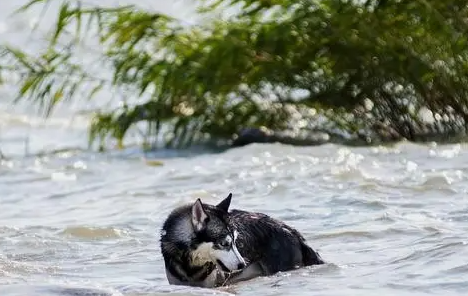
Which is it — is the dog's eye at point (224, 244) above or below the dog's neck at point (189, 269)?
above

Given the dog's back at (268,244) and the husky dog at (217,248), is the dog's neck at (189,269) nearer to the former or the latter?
the husky dog at (217,248)

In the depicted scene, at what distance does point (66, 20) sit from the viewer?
1238 cm

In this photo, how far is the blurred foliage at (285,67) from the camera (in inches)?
475

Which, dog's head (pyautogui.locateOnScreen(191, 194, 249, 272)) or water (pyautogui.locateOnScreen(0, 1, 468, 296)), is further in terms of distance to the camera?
water (pyautogui.locateOnScreen(0, 1, 468, 296))

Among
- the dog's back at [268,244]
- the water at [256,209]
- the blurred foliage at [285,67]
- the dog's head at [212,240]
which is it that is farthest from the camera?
the blurred foliage at [285,67]

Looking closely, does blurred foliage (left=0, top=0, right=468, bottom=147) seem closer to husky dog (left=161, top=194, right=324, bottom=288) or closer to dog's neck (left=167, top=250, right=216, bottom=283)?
husky dog (left=161, top=194, right=324, bottom=288)

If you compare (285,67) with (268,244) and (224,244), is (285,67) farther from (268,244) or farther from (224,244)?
(224,244)

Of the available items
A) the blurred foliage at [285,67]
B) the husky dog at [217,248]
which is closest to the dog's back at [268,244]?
the husky dog at [217,248]

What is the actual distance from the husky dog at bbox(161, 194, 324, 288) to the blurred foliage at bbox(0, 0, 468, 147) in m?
4.68

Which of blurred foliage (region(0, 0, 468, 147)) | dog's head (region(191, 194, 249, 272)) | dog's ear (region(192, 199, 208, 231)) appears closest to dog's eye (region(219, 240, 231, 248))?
dog's head (region(191, 194, 249, 272))

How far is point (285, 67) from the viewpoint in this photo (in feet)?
41.7

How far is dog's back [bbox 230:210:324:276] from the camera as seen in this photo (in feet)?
24.3

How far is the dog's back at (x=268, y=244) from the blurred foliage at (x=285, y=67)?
15.0 feet

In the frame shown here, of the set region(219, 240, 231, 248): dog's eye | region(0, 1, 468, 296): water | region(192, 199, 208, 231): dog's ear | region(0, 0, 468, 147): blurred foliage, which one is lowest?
region(0, 1, 468, 296): water
